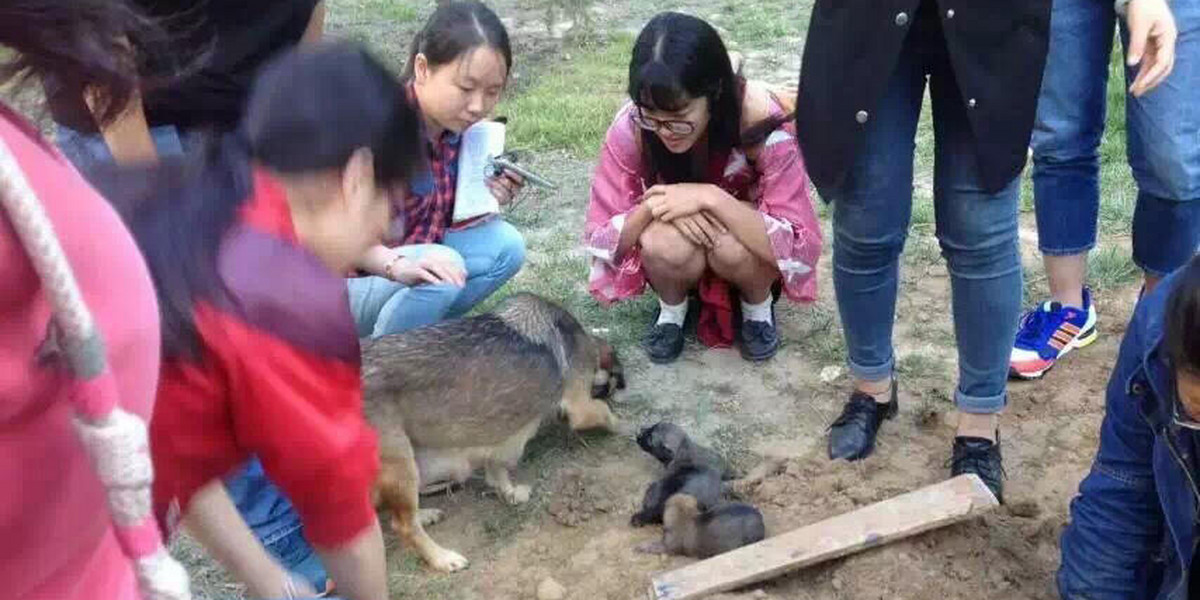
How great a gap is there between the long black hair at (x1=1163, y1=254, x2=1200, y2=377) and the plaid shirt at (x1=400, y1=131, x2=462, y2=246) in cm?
237

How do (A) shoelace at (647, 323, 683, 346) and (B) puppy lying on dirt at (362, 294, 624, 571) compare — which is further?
(A) shoelace at (647, 323, 683, 346)

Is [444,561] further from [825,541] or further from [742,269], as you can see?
[742,269]

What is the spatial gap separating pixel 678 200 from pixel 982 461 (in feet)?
4.48

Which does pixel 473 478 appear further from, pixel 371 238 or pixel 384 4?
pixel 384 4

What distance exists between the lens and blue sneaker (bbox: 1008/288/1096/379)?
402 centimetres

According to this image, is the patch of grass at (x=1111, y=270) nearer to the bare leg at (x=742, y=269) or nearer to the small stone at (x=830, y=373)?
the small stone at (x=830, y=373)

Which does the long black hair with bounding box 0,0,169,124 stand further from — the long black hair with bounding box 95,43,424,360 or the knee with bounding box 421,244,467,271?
the knee with bounding box 421,244,467,271

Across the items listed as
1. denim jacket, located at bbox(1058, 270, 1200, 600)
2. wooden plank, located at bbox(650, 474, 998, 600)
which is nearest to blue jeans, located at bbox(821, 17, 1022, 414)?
wooden plank, located at bbox(650, 474, 998, 600)

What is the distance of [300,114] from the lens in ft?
6.14

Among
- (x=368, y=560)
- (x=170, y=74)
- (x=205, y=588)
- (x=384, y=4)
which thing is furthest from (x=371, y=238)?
(x=384, y=4)

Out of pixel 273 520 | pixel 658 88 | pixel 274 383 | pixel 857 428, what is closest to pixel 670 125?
pixel 658 88

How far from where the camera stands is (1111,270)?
4.58m

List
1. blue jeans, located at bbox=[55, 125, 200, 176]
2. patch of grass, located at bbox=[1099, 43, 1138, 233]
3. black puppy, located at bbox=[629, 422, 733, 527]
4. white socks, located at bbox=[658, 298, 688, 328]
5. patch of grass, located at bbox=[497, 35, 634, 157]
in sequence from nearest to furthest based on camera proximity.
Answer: blue jeans, located at bbox=[55, 125, 200, 176] → black puppy, located at bbox=[629, 422, 733, 527] → white socks, located at bbox=[658, 298, 688, 328] → patch of grass, located at bbox=[1099, 43, 1138, 233] → patch of grass, located at bbox=[497, 35, 634, 157]

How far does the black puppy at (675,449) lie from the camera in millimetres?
3619
